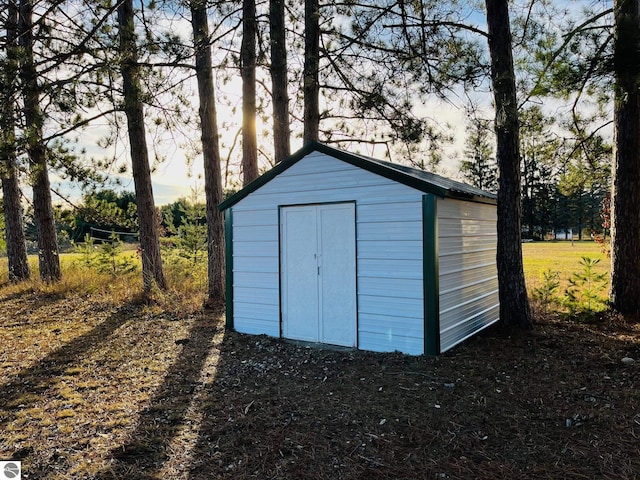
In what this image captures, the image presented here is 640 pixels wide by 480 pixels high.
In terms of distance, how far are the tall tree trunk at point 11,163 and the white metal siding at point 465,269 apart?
6.22m

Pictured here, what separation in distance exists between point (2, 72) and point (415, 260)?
6255 mm

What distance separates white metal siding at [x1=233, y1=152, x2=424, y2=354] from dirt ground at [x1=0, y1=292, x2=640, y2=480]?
331 millimetres

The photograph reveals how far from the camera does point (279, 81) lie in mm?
8758

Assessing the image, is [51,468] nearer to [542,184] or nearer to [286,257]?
[286,257]

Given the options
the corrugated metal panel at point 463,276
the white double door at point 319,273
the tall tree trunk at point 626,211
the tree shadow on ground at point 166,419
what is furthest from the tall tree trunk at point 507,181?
the tree shadow on ground at point 166,419

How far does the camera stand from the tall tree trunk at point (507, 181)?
18.5 ft

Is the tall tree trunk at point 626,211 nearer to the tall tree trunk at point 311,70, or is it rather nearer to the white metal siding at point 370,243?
the white metal siding at point 370,243

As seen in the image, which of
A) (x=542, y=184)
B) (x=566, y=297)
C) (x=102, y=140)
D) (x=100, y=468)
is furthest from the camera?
(x=542, y=184)

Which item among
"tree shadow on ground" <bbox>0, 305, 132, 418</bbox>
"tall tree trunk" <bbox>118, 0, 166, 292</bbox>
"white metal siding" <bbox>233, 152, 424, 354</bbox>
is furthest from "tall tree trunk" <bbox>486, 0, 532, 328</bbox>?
"tall tree trunk" <bbox>118, 0, 166, 292</bbox>

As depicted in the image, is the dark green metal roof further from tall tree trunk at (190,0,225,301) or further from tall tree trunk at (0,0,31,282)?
tall tree trunk at (0,0,31,282)

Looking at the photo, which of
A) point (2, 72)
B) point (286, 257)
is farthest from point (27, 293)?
point (286, 257)

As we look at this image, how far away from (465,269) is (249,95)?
218 inches

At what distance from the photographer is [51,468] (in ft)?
9.36

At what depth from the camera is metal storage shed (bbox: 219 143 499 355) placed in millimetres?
5004
